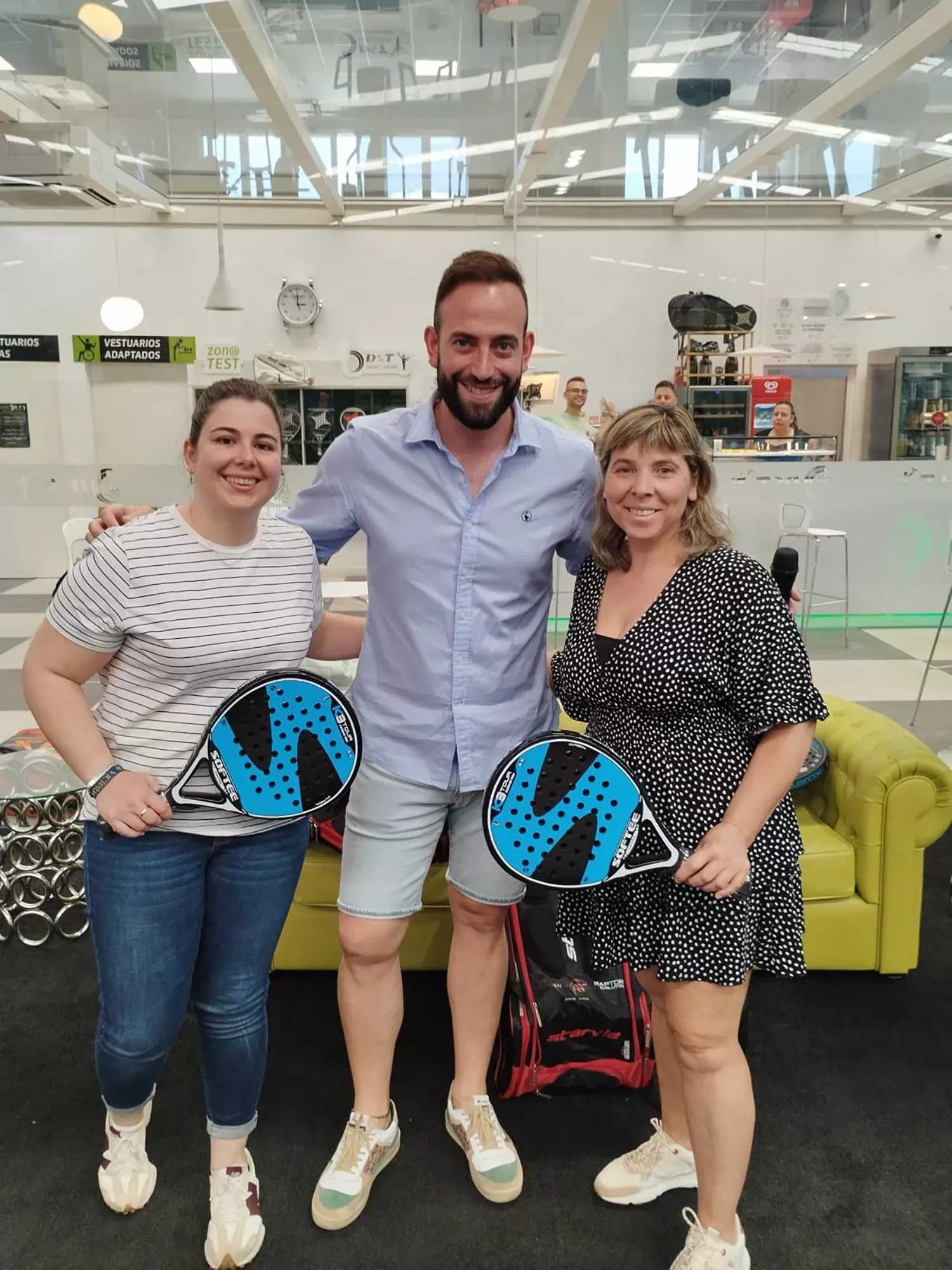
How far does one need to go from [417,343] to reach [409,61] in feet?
7.48

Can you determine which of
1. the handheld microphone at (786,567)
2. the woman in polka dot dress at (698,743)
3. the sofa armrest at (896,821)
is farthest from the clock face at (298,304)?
the woman in polka dot dress at (698,743)

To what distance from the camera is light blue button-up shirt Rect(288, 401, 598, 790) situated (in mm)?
1808

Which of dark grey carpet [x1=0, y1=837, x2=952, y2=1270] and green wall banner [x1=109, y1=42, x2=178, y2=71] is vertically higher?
green wall banner [x1=109, y1=42, x2=178, y2=71]

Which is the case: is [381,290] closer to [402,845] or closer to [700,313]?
[700,313]

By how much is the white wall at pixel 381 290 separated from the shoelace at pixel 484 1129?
15.6 ft

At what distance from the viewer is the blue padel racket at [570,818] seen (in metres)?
1.46

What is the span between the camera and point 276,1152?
2068 millimetres

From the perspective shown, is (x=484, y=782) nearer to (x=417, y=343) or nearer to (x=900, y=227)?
(x=417, y=343)

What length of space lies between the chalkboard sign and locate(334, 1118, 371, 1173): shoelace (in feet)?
16.9

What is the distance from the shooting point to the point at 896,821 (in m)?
2.64

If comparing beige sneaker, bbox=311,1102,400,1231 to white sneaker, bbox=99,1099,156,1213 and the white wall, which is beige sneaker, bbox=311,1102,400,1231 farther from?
the white wall

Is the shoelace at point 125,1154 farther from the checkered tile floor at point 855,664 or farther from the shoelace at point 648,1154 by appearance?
the checkered tile floor at point 855,664

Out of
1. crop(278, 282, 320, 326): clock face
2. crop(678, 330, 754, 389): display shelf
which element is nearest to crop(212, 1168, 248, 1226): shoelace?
crop(278, 282, 320, 326): clock face

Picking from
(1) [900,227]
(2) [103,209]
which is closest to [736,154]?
(1) [900,227]
